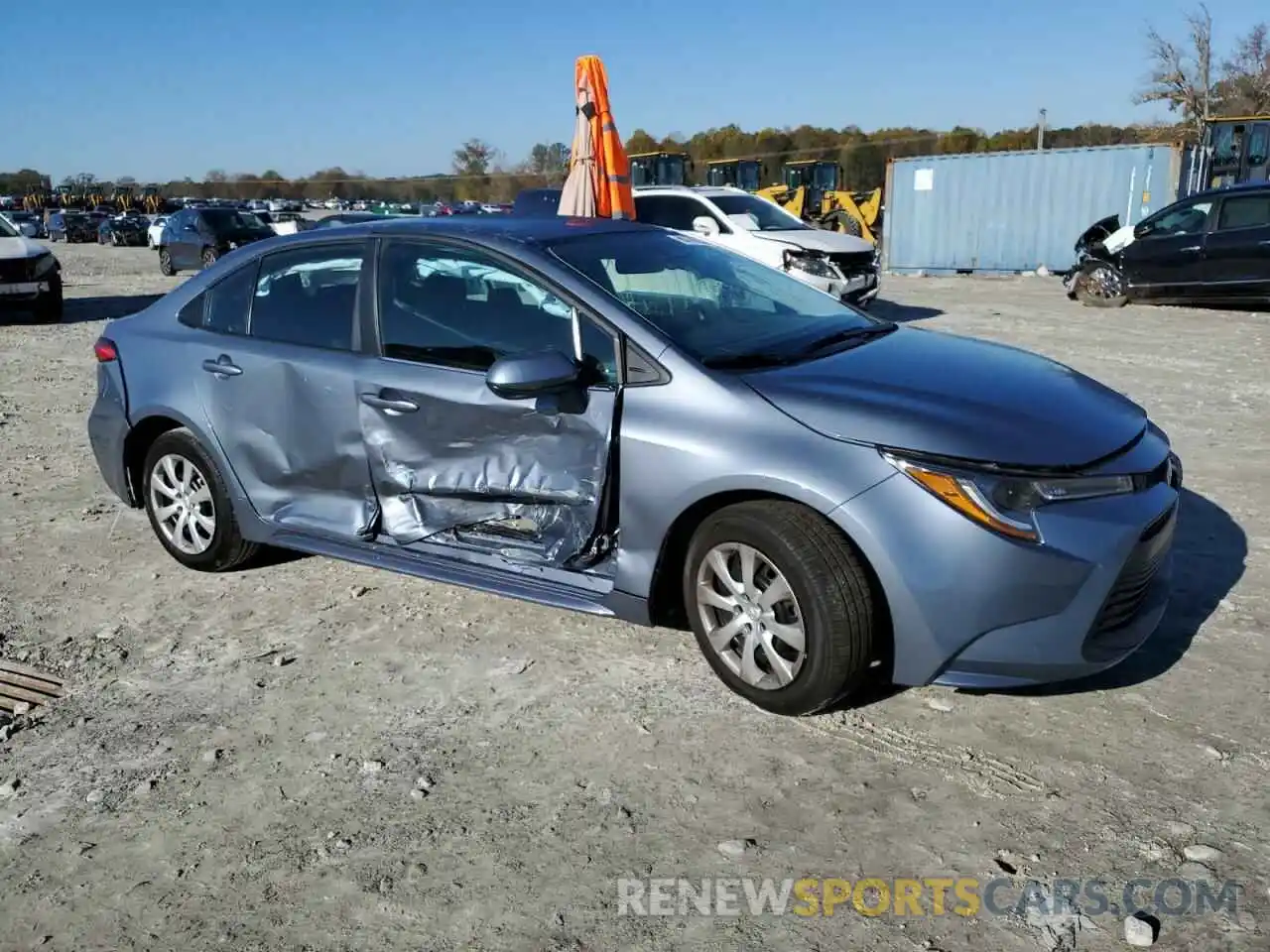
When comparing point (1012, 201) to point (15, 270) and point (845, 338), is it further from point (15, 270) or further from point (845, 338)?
point (845, 338)

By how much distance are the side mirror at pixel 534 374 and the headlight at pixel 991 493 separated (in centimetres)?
111

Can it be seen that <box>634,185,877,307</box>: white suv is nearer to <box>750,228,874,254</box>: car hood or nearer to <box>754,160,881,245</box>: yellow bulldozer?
<box>750,228,874,254</box>: car hood

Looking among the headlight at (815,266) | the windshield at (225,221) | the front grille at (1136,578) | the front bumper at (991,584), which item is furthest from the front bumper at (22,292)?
the front grille at (1136,578)

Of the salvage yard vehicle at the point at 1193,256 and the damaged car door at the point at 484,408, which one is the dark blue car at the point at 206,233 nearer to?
A: the salvage yard vehicle at the point at 1193,256

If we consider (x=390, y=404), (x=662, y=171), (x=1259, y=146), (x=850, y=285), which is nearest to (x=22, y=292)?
(x=850, y=285)

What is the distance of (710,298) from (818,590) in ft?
4.70

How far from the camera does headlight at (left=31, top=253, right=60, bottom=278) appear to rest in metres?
14.8

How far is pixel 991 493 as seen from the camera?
3.07 m

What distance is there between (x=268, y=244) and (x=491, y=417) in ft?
5.36

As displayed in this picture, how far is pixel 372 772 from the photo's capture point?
10.7ft

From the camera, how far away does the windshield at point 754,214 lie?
542 inches

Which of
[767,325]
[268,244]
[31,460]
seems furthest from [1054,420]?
[31,460]

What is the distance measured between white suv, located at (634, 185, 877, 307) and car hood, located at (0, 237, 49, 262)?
27.7ft

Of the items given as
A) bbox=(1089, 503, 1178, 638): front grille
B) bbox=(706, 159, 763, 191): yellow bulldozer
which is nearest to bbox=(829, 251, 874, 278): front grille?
bbox=(1089, 503, 1178, 638): front grille
